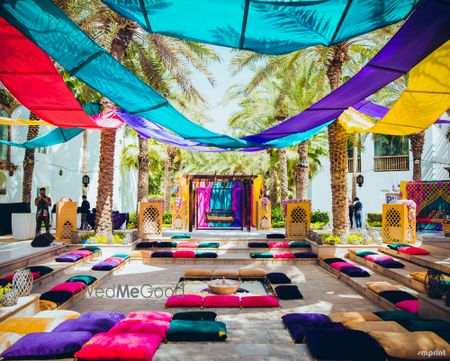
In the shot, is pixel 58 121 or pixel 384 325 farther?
pixel 58 121

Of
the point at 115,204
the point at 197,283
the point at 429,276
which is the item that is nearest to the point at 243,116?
the point at 115,204

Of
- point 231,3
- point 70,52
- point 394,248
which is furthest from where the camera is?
point 394,248

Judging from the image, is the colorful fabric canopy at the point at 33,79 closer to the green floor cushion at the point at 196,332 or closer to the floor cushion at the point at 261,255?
the green floor cushion at the point at 196,332

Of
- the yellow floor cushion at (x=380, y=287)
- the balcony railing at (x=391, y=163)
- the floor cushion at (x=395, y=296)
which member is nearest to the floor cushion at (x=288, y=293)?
the yellow floor cushion at (x=380, y=287)

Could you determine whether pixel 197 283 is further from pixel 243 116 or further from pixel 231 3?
pixel 243 116

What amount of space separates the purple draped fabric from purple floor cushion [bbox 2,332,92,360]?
15.8 feet

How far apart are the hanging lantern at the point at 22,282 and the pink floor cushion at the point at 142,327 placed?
5.37 ft

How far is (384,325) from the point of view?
5102 mm

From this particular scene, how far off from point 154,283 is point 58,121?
4.16 meters

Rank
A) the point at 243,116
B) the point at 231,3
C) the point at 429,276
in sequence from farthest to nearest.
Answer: the point at 243,116 → the point at 429,276 → the point at 231,3

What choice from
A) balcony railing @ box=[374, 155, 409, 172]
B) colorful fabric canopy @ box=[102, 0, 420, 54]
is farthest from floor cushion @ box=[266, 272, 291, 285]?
balcony railing @ box=[374, 155, 409, 172]

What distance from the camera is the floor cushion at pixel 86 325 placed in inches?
191

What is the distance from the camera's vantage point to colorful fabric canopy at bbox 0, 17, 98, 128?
517 centimetres

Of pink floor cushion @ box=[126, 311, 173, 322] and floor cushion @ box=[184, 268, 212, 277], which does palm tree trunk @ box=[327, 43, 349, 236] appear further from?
pink floor cushion @ box=[126, 311, 173, 322]
